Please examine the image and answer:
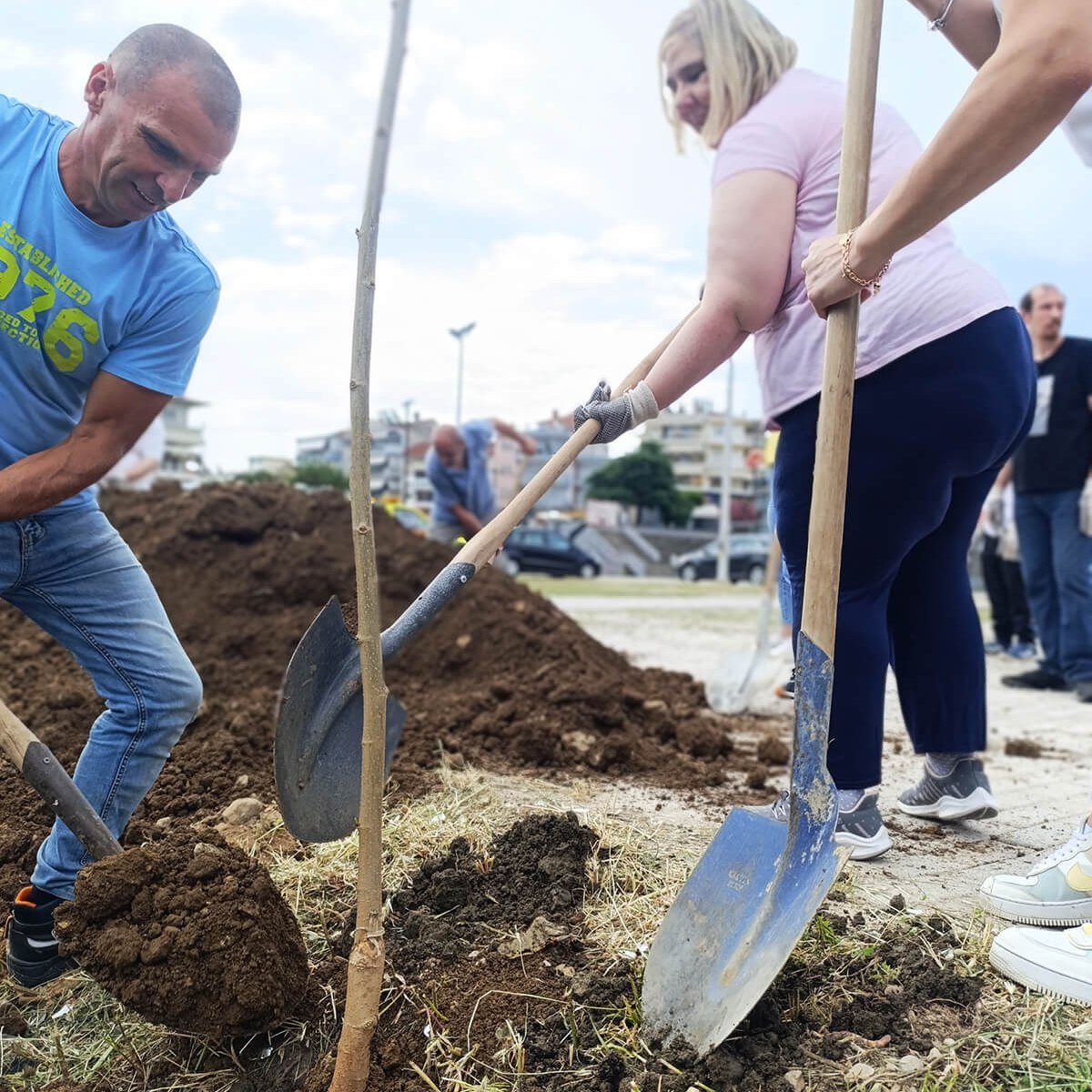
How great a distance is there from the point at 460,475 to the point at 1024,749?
5014 millimetres

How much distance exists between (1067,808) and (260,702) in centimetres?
304

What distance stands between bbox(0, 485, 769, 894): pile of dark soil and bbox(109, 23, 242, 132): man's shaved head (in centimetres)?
185

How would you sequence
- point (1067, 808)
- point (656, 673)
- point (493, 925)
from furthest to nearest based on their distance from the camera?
point (656, 673) < point (1067, 808) < point (493, 925)

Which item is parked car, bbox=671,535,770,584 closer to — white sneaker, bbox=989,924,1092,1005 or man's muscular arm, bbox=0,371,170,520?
white sneaker, bbox=989,924,1092,1005

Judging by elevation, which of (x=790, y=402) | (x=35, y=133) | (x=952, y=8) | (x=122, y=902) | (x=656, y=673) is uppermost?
(x=952, y=8)

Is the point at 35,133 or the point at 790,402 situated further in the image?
the point at 790,402

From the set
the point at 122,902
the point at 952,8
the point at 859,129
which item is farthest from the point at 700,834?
the point at 952,8

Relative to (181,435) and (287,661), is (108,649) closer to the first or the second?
(287,661)

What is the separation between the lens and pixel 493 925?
2.19m

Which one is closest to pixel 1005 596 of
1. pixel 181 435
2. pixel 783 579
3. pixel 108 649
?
pixel 783 579

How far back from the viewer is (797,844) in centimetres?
191

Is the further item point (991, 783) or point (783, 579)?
point (991, 783)

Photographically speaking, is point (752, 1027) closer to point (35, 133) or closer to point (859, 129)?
point (859, 129)

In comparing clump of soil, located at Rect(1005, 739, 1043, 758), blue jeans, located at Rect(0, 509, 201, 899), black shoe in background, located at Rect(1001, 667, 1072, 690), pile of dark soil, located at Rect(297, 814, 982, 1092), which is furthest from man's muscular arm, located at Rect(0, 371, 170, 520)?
black shoe in background, located at Rect(1001, 667, 1072, 690)
